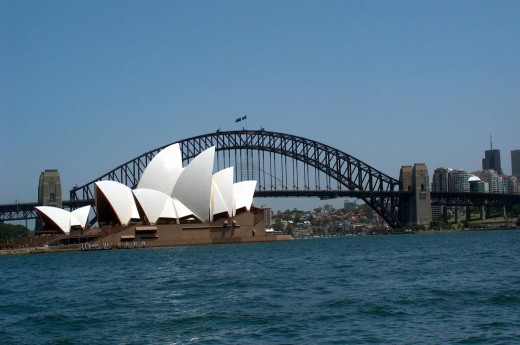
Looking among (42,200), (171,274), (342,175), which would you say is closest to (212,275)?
(171,274)

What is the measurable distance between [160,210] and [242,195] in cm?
1263

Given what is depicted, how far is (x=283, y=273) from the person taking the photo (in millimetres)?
32656

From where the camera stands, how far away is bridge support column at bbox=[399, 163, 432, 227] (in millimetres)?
117438

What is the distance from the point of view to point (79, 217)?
272ft

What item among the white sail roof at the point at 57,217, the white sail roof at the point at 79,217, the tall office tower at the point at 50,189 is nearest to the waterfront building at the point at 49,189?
the tall office tower at the point at 50,189

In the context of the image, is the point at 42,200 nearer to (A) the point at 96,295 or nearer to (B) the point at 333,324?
(A) the point at 96,295

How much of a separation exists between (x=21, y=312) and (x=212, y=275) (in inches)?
452

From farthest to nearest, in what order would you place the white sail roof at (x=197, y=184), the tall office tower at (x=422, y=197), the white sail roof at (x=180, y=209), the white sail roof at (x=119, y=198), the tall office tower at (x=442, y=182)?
1. the tall office tower at (x=442, y=182)
2. the tall office tower at (x=422, y=197)
3. the white sail roof at (x=180, y=209)
4. the white sail roof at (x=197, y=184)
5. the white sail roof at (x=119, y=198)

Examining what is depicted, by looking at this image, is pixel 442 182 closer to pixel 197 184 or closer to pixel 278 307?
pixel 197 184

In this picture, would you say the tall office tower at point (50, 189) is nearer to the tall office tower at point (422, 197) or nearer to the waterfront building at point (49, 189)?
the waterfront building at point (49, 189)

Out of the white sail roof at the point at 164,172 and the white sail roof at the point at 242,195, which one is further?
the white sail roof at the point at 242,195

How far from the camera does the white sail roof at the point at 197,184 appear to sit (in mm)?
75625

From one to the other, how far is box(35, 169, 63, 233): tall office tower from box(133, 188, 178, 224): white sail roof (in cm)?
2854

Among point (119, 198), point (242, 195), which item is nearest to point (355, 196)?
point (242, 195)
